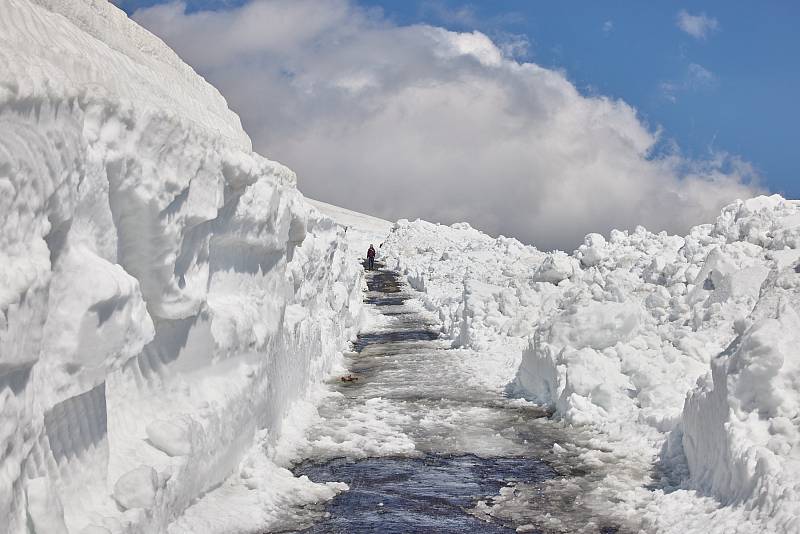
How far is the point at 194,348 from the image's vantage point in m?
7.46

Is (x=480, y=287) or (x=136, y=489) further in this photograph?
(x=480, y=287)

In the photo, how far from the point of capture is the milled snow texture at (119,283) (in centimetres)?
433

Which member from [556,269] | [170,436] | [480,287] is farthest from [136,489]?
[556,269]

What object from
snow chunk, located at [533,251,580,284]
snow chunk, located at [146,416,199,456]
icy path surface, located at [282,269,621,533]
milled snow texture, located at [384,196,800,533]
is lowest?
icy path surface, located at [282,269,621,533]

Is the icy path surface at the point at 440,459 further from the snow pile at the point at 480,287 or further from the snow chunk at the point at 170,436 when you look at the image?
the snow pile at the point at 480,287

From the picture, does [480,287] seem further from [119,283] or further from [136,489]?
[119,283]

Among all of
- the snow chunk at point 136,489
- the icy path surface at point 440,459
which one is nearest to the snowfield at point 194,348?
the snow chunk at point 136,489

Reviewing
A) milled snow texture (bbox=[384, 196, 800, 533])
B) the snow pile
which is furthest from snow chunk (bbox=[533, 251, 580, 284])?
the snow pile

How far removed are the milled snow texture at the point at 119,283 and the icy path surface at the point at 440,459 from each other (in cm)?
102

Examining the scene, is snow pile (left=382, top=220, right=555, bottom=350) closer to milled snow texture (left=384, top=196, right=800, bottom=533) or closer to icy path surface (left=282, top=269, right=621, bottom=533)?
milled snow texture (left=384, top=196, right=800, bottom=533)

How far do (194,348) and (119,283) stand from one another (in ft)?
7.86

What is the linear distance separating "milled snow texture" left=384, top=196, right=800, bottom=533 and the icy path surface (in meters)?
0.51

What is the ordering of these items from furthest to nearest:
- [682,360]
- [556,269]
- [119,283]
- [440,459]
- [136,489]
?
[556,269] < [682,360] < [440,459] < [136,489] < [119,283]

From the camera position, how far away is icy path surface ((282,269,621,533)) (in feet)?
24.4
